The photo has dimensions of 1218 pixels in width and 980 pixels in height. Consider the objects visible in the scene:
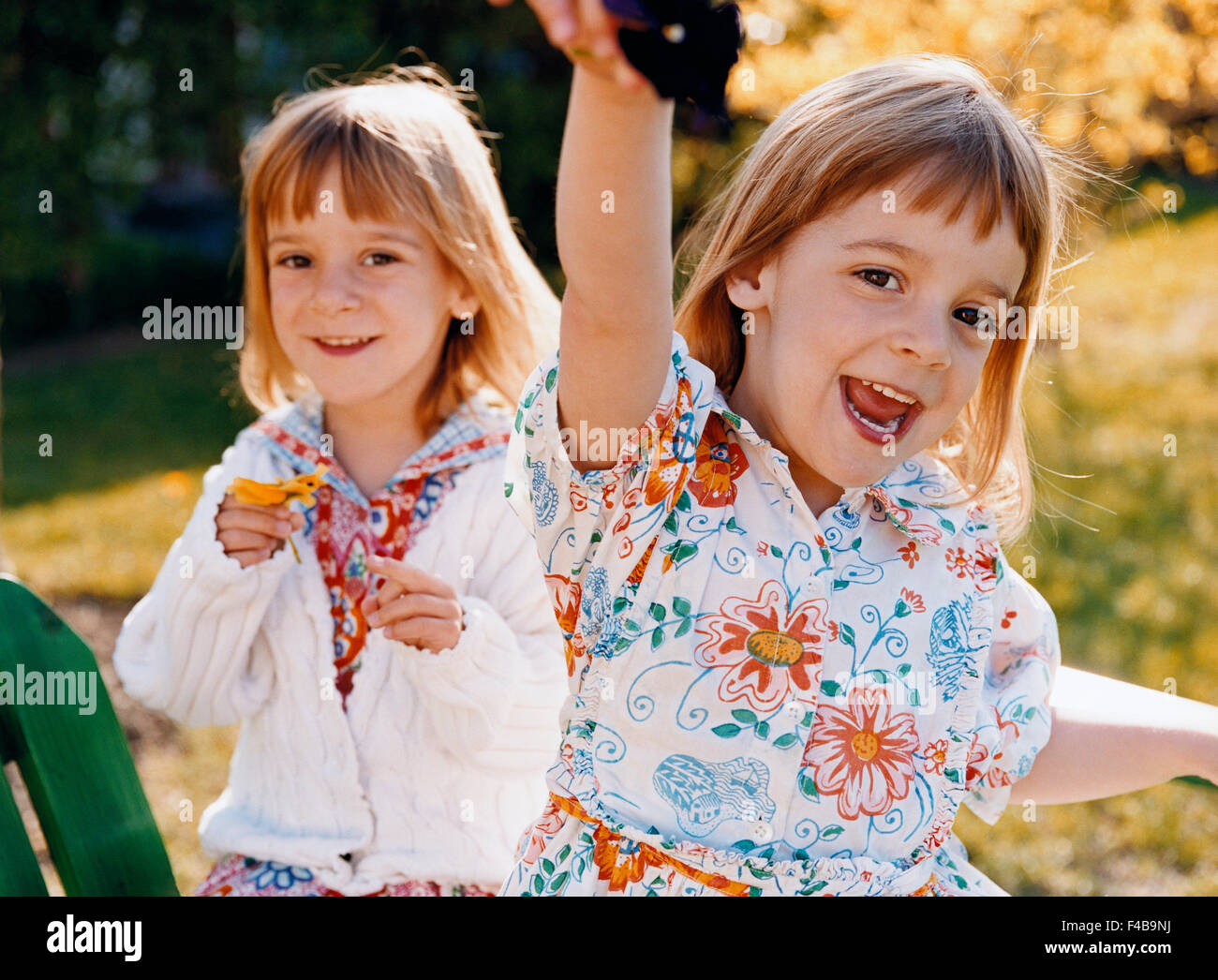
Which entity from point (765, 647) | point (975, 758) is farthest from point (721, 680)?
point (975, 758)

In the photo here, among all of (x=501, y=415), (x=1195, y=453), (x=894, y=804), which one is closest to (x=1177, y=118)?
(x=1195, y=453)

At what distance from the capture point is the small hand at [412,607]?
1.83 m

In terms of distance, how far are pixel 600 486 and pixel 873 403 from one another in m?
0.37

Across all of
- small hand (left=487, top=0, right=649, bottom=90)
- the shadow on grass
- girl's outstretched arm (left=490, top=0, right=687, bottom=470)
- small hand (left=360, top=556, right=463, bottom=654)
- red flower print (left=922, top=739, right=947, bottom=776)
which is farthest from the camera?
the shadow on grass

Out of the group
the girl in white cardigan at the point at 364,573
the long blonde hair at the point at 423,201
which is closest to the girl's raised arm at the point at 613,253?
the girl in white cardigan at the point at 364,573

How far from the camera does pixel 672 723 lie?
1.48 m

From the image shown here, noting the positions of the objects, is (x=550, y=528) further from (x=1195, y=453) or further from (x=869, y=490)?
(x=1195, y=453)

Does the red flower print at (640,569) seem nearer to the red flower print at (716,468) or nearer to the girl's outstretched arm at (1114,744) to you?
the red flower print at (716,468)

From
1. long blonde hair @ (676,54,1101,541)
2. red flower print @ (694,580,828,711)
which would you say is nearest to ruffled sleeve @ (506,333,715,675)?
red flower print @ (694,580,828,711)

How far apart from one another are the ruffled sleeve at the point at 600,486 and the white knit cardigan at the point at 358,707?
1.87 ft

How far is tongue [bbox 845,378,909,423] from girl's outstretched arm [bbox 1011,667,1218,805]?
546mm

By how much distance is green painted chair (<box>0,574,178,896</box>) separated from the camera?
173 cm

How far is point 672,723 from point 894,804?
12.0 inches

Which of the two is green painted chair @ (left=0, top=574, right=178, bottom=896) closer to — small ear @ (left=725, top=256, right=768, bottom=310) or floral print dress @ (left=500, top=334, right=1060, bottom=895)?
floral print dress @ (left=500, top=334, right=1060, bottom=895)
